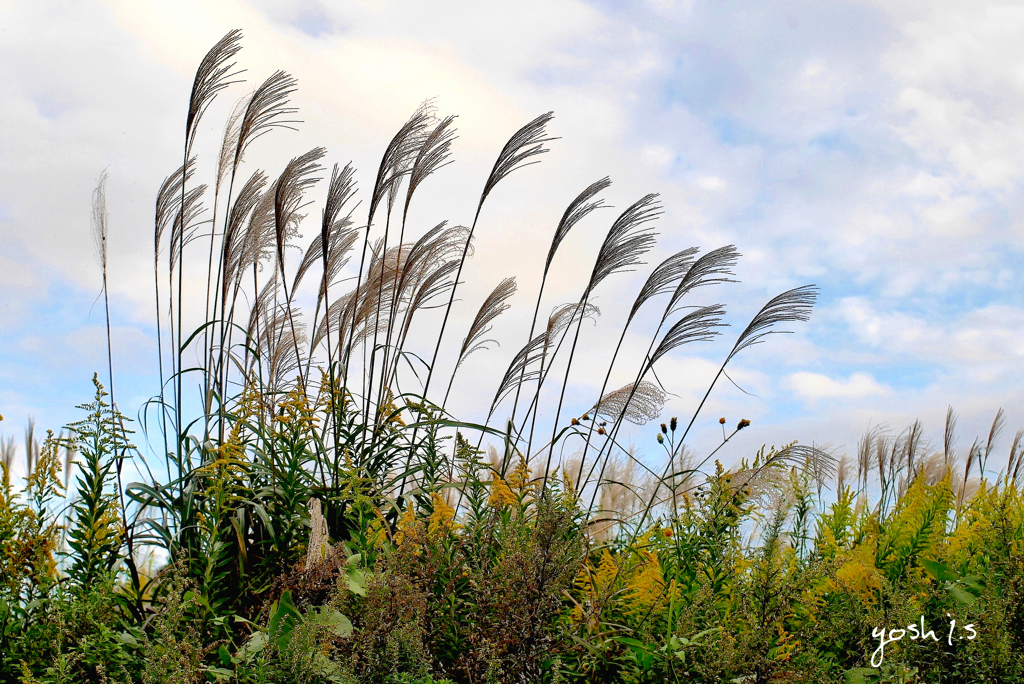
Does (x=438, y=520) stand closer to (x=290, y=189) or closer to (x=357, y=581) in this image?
(x=357, y=581)

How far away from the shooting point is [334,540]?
2.34m

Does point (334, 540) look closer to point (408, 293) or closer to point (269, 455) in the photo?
point (269, 455)

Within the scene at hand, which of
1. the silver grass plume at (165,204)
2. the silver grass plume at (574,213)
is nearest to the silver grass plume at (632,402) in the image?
the silver grass plume at (574,213)

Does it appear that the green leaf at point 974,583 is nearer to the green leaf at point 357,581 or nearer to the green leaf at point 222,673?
the green leaf at point 357,581

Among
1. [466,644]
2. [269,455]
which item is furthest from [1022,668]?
[269,455]

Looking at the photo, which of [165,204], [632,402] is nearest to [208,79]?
[165,204]

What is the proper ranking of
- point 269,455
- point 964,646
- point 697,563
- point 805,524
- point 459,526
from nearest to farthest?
point 964,646 → point 459,526 → point 697,563 → point 269,455 → point 805,524

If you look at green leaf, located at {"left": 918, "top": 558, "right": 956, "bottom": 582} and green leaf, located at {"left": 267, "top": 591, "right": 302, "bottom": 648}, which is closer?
green leaf, located at {"left": 267, "top": 591, "right": 302, "bottom": 648}

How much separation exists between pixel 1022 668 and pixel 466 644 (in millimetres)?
1243
